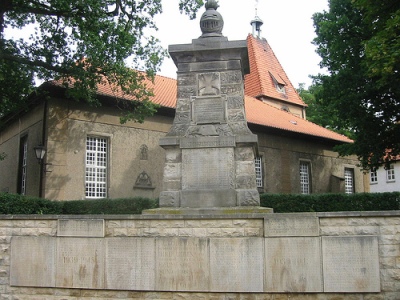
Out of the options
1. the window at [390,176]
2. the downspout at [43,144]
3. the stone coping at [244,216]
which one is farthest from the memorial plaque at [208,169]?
the window at [390,176]

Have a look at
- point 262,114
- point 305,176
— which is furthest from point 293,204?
point 262,114

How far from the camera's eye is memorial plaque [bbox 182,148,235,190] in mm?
10398

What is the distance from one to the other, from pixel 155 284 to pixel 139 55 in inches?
489

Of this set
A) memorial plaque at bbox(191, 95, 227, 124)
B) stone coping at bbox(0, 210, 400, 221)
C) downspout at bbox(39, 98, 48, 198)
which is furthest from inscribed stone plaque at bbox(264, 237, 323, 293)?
downspout at bbox(39, 98, 48, 198)

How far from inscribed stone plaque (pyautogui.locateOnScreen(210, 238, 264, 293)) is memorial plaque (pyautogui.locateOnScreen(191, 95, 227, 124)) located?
3.34m

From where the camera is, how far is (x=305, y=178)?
30734 millimetres

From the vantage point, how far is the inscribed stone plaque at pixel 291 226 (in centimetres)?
825

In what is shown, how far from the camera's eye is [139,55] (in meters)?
19.0

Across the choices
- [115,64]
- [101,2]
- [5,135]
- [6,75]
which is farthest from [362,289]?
[5,135]

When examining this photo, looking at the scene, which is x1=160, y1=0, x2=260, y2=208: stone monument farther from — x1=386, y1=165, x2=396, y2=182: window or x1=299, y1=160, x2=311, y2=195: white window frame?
x1=386, y1=165, x2=396, y2=182: window

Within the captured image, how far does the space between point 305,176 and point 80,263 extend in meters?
23.9

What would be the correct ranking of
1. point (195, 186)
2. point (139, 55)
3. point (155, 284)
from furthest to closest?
point (139, 55)
point (195, 186)
point (155, 284)

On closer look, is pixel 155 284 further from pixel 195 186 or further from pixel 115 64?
pixel 115 64

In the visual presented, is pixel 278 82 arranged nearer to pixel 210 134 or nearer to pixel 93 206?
pixel 93 206
